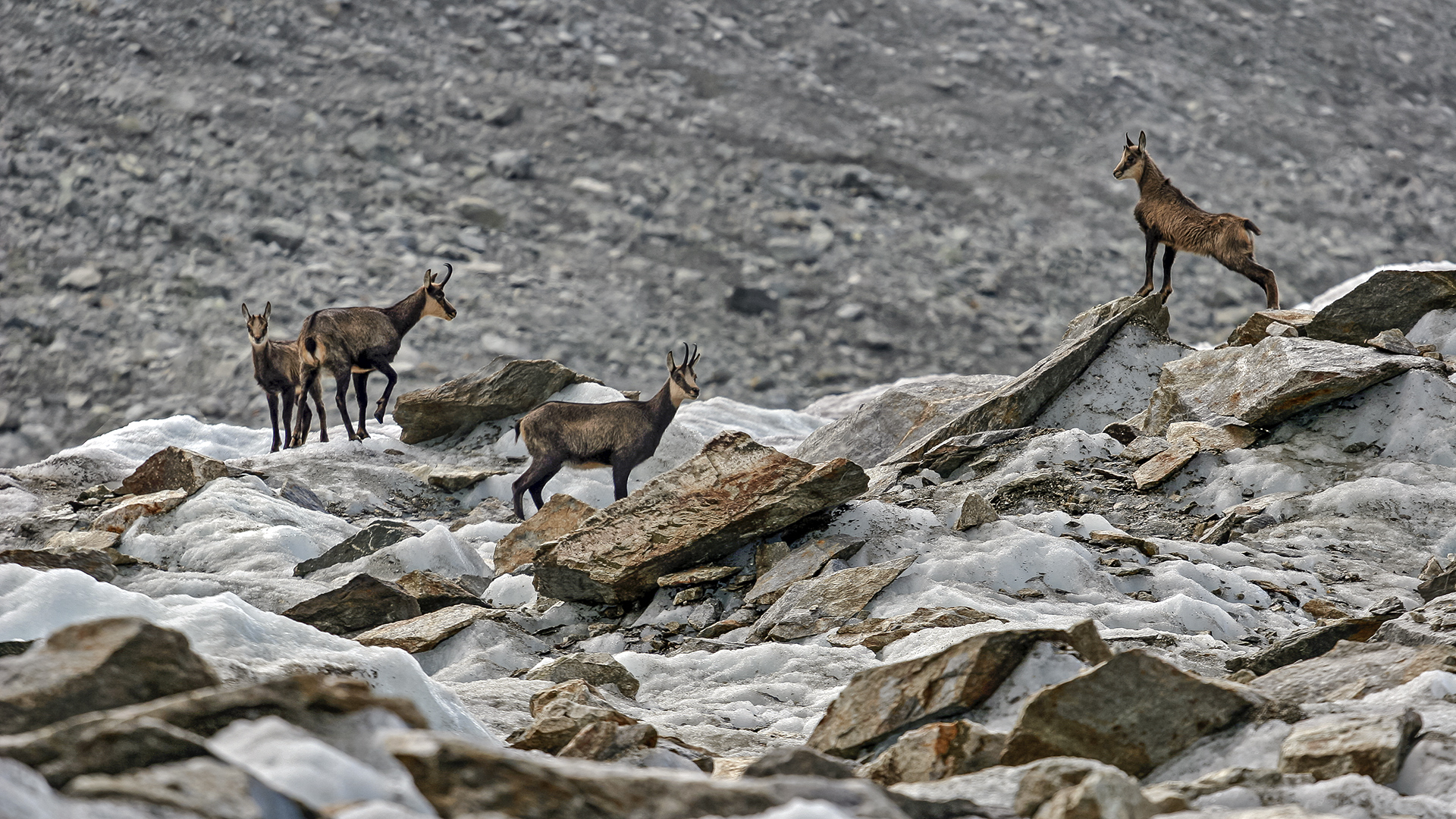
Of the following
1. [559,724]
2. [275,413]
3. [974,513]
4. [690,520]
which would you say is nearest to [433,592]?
[690,520]

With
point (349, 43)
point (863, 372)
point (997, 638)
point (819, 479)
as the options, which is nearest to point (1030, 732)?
point (997, 638)

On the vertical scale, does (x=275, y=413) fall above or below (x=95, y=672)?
below

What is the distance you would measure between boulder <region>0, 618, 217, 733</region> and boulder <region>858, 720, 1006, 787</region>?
1.91 meters

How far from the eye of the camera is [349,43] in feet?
83.9

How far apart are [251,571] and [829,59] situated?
2218cm

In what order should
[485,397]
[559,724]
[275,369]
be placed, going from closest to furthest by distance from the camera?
[559,724]
[485,397]
[275,369]

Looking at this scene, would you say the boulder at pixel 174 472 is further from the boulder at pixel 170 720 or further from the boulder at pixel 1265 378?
the boulder at pixel 170 720

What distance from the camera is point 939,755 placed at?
3.49 meters

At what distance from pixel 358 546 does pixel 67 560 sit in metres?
1.94

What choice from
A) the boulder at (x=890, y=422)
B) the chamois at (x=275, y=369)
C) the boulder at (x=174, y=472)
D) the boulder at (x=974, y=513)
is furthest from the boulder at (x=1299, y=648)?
the chamois at (x=275, y=369)

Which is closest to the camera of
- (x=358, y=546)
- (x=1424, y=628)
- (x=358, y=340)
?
(x=1424, y=628)

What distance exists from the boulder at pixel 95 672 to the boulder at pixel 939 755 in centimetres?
191

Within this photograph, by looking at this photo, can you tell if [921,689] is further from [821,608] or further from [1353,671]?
[821,608]

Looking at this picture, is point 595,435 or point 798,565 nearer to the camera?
point 798,565
